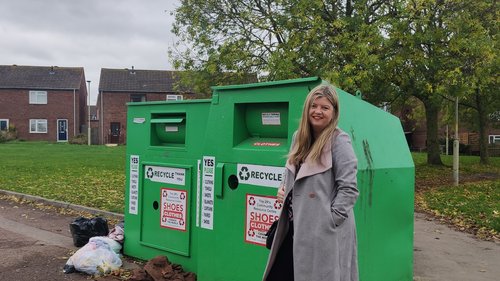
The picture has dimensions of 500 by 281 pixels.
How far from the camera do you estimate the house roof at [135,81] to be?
131 feet

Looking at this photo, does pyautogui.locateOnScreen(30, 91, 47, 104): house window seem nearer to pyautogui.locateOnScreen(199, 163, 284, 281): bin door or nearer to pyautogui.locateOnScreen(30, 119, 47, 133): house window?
pyautogui.locateOnScreen(30, 119, 47, 133): house window

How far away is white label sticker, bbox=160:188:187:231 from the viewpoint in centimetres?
446

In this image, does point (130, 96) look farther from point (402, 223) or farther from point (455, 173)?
point (402, 223)

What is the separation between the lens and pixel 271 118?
3512 mm

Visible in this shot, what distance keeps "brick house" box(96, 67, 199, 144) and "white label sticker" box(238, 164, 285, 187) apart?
36.1 meters

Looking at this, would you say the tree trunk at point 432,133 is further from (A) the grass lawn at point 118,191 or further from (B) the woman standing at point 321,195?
(B) the woman standing at point 321,195

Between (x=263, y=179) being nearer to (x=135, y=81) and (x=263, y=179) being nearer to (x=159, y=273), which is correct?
(x=159, y=273)

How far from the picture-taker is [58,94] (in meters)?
38.5

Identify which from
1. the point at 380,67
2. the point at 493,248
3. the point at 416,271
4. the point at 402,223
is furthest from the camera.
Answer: the point at 380,67

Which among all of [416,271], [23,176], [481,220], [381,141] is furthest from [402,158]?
[23,176]

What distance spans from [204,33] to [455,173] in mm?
9476

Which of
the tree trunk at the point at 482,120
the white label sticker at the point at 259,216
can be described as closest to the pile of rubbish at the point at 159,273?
the white label sticker at the point at 259,216

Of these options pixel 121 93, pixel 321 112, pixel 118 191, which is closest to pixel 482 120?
pixel 118 191

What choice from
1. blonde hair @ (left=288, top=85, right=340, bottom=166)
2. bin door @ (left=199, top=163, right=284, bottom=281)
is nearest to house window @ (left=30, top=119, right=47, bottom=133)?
bin door @ (left=199, top=163, right=284, bottom=281)
